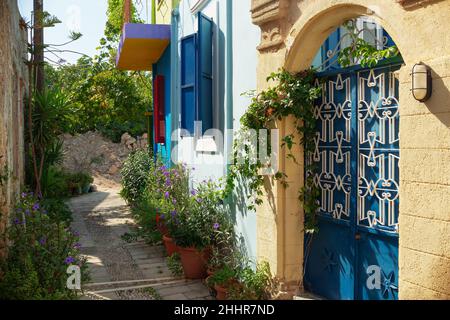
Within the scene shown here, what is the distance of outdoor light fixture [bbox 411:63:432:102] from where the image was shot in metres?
2.63

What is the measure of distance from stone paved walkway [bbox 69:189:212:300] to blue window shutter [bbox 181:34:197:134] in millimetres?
2039

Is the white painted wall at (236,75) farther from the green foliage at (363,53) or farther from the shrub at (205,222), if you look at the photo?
the green foliage at (363,53)

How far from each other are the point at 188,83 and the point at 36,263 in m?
3.33

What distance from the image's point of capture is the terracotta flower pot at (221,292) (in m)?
4.40

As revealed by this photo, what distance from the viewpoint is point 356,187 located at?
3.71 meters

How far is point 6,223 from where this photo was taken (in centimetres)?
453

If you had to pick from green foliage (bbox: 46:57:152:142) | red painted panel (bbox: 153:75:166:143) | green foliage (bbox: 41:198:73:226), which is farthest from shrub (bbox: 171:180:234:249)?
green foliage (bbox: 46:57:152:142)

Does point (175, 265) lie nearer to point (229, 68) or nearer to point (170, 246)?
point (170, 246)

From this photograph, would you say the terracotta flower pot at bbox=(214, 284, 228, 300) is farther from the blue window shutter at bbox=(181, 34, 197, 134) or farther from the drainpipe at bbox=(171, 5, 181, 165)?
the drainpipe at bbox=(171, 5, 181, 165)

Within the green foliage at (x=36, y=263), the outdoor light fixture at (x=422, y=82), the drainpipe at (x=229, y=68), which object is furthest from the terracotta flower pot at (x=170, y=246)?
the outdoor light fixture at (x=422, y=82)

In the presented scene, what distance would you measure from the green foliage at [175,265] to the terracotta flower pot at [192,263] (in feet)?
0.49

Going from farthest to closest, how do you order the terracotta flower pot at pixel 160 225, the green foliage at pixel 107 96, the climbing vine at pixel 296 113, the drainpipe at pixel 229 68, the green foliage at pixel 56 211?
the green foliage at pixel 107 96 → the green foliage at pixel 56 211 → the terracotta flower pot at pixel 160 225 → the drainpipe at pixel 229 68 → the climbing vine at pixel 296 113
